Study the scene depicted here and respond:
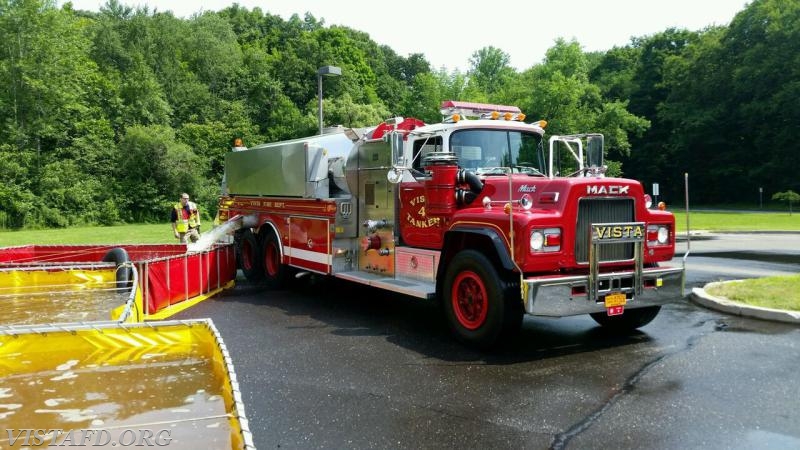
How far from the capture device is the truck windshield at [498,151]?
7.69m

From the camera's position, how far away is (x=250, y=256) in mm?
12102

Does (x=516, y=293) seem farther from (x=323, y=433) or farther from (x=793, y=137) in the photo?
(x=793, y=137)

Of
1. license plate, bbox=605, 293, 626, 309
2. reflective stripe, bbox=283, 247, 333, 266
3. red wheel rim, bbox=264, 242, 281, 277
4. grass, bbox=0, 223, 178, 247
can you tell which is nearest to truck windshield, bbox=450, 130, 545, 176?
license plate, bbox=605, 293, 626, 309

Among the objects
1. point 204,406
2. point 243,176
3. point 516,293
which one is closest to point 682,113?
point 243,176

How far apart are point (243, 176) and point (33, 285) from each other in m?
4.35

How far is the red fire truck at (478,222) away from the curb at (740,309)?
168 cm

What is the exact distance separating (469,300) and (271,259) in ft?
18.5

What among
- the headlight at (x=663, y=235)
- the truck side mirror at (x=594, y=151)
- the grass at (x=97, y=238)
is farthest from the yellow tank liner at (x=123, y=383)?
the grass at (x=97, y=238)

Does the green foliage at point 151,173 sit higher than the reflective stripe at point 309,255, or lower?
higher

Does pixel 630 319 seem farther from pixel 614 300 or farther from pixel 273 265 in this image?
pixel 273 265

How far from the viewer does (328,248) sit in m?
9.27

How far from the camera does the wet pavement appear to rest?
4305 mm

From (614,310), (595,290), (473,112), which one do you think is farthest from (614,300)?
(473,112)

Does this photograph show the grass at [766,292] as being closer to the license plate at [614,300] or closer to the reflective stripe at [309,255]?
the license plate at [614,300]
